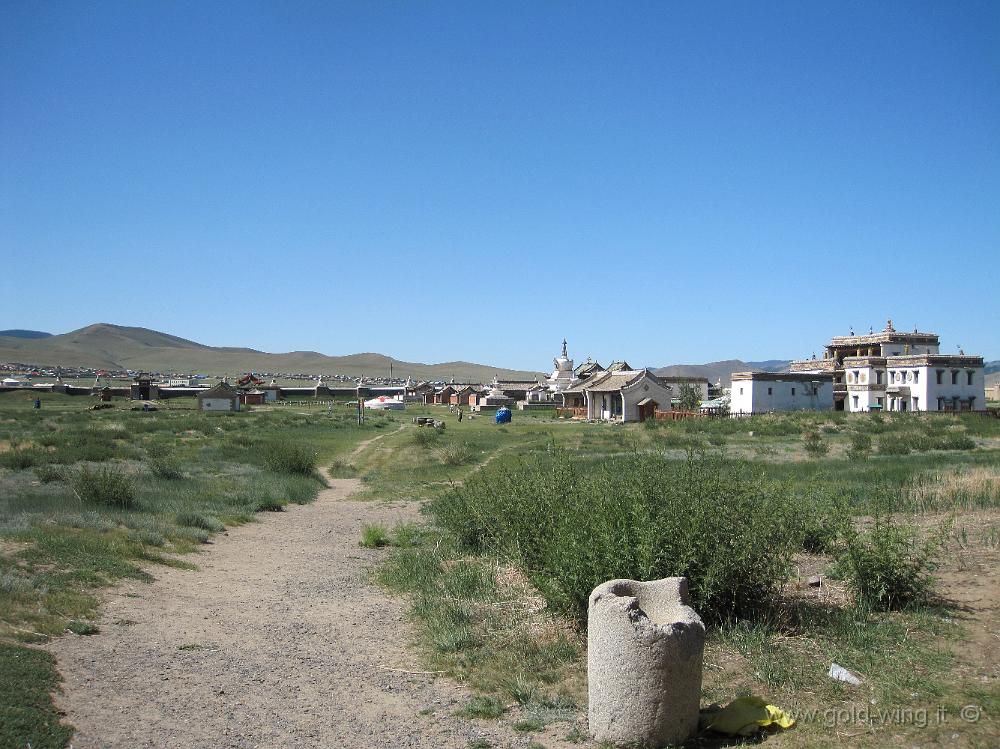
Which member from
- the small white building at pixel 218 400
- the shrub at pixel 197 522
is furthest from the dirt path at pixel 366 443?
the small white building at pixel 218 400

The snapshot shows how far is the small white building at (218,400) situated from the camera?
2832 inches

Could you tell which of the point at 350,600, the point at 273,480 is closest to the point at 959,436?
the point at 273,480

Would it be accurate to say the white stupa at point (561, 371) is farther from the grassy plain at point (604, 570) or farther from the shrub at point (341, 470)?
the grassy plain at point (604, 570)

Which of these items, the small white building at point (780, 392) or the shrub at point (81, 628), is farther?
the small white building at point (780, 392)

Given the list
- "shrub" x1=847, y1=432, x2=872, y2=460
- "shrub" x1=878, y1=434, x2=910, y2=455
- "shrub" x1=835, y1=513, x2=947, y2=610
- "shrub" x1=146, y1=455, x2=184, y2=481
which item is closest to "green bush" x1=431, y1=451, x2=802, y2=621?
"shrub" x1=835, y1=513, x2=947, y2=610

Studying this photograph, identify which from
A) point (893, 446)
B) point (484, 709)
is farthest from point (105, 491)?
point (893, 446)

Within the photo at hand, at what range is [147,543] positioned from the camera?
1554 centimetres

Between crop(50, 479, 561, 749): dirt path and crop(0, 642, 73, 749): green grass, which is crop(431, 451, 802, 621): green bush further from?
crop(0, 642, 73, 749): green grass

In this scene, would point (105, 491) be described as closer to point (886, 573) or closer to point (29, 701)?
point (29, 701)

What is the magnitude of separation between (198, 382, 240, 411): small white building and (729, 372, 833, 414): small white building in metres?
42.1

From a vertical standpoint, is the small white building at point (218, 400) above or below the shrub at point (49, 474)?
above
